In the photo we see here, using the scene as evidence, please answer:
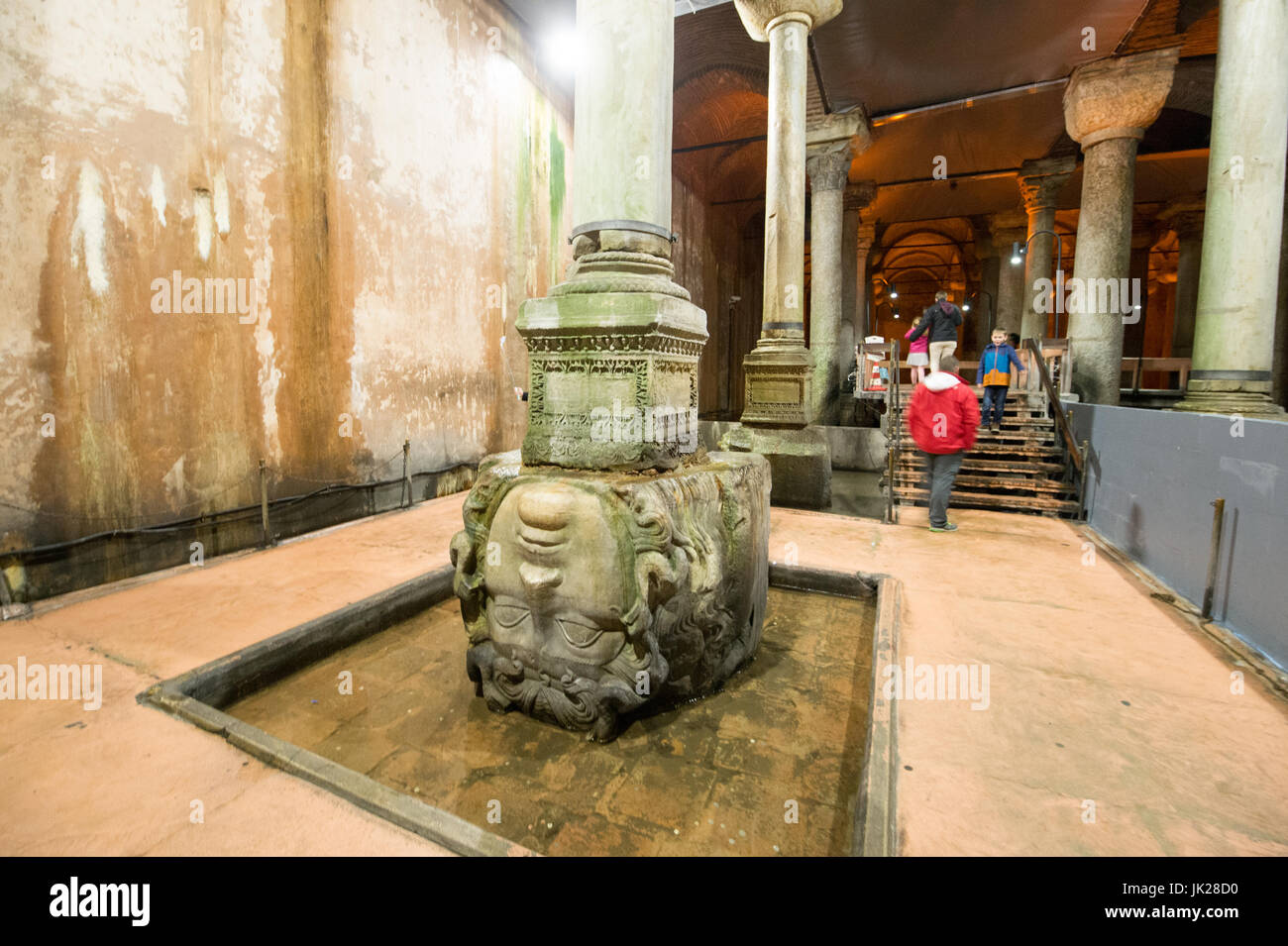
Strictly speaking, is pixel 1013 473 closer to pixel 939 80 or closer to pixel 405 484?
pixel 405 484

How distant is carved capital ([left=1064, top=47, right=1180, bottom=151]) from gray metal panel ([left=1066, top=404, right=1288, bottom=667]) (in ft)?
20.1

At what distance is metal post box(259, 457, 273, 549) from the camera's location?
5121mm

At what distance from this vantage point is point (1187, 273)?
14414 mm

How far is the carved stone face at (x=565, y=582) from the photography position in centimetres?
265

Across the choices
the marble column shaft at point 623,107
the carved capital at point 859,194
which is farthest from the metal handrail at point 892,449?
the carved capital at point 859,194

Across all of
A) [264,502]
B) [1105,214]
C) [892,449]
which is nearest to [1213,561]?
[892,449]

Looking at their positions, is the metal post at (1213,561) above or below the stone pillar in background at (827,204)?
below

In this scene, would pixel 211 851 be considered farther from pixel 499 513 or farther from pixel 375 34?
pixel 375 34

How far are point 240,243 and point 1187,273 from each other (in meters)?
19.1

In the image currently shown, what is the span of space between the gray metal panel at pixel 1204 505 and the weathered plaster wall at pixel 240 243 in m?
7.12

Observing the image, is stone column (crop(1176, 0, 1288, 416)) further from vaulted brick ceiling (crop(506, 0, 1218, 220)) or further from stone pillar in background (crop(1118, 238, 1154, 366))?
stone pillar in background (crop(1118, 238, 1154, 366))

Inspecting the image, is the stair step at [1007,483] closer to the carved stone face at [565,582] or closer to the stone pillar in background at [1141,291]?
the carved stone face at [565,582]

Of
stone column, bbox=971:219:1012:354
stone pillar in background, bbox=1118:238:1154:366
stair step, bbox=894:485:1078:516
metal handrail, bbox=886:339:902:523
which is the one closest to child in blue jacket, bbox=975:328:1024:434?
metal handrail, bbox=886:339:902:523

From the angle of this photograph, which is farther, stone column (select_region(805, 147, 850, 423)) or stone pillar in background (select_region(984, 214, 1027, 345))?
stone pillar in background (select_region(984, 214, 1027, 345))
